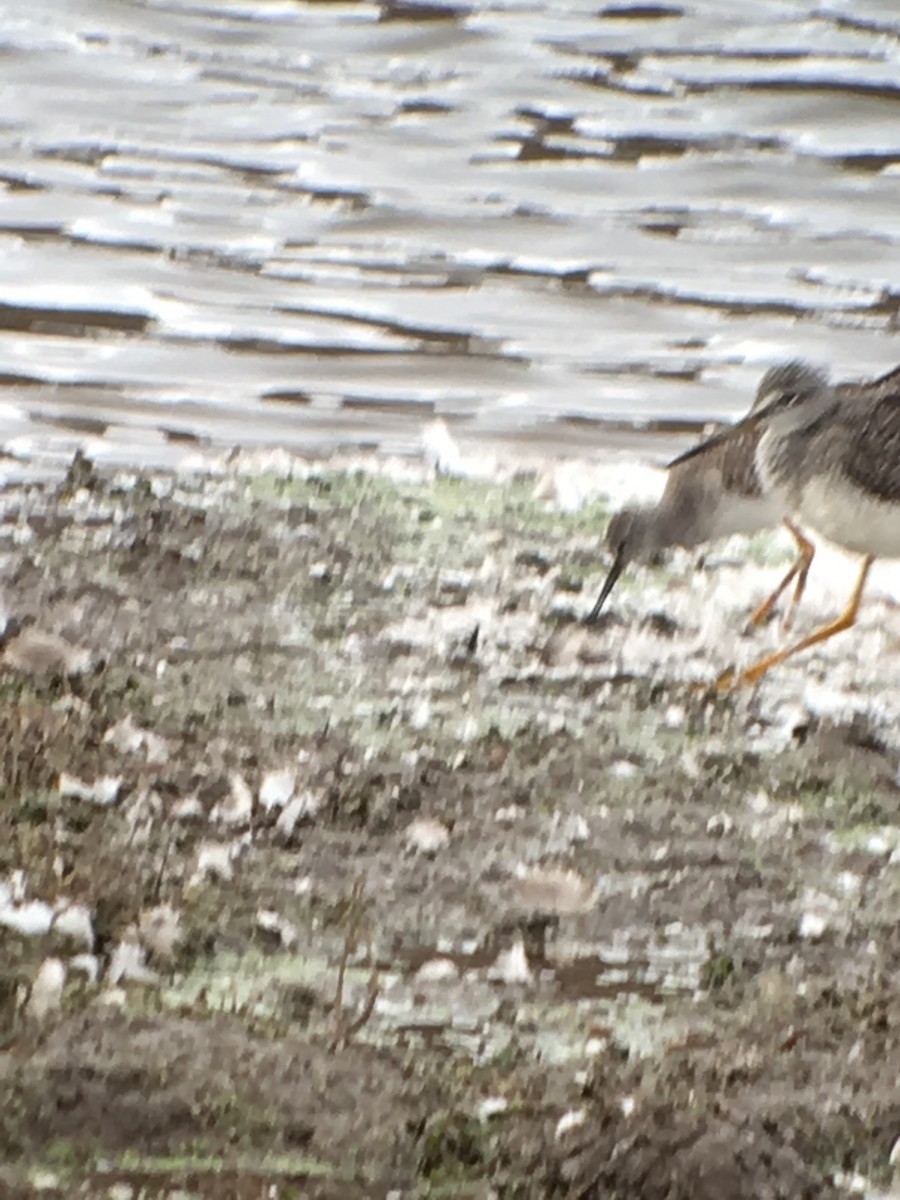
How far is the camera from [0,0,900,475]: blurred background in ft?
28.4

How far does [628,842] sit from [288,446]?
13.0 feet

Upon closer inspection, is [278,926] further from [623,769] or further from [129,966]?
[623,769]

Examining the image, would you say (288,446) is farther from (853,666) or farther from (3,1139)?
(3,1139)

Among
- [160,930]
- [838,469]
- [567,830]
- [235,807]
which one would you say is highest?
[838,469]

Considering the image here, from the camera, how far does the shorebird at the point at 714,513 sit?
608cm

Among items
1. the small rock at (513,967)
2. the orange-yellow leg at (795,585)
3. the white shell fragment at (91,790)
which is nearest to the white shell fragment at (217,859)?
the white shell fragment at (91,790)

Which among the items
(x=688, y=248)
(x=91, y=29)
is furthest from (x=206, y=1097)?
(x=91, y=29)

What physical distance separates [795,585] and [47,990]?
3391 mm

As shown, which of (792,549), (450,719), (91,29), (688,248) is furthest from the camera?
(91,29)

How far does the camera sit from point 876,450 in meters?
5.41

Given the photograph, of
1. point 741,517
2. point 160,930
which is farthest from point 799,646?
point 160,930

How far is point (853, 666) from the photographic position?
563cm

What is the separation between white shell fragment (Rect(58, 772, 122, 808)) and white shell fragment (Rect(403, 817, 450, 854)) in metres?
0.70

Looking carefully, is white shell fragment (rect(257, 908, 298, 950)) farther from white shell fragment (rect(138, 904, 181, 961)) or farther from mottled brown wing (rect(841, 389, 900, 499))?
mottled brown wing (rect(841, 389, 900, 499))
